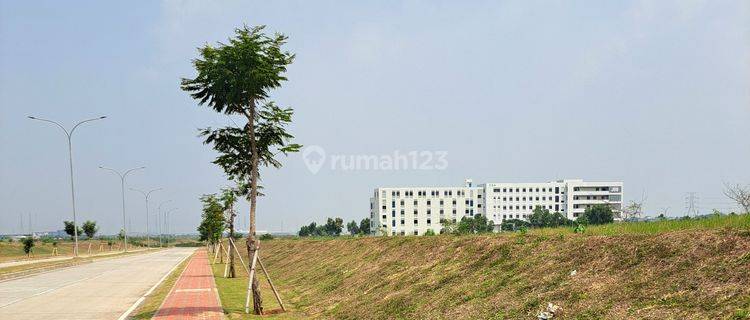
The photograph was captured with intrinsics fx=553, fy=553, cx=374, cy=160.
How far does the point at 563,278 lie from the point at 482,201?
139m

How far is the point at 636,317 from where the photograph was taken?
8438mm

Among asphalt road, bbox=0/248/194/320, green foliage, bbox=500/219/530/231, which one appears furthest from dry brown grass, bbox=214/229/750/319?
asphalt road, bbox=0/248/194/320

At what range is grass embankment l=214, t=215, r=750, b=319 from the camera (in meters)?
8.62

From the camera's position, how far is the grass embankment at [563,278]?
8625 millimetres

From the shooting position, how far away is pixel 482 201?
148 meters

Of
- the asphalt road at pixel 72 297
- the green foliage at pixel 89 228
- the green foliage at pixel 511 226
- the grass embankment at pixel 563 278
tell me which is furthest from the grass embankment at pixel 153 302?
the green foliage at pixel 89 228

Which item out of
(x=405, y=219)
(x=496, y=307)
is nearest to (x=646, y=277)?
(x=496, y=307)

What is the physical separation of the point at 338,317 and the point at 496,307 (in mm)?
5545

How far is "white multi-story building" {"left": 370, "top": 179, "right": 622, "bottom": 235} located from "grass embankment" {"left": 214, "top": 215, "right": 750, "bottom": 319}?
114271 mm

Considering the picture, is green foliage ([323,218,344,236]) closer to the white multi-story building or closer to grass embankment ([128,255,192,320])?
the white multi-story building

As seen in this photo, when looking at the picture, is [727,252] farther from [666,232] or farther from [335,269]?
[335,269]

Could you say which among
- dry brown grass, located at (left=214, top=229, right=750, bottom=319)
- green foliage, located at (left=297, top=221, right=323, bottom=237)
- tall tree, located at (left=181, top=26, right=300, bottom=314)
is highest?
tall tree, located at (left=181, top=26, right=300, bottom=314)

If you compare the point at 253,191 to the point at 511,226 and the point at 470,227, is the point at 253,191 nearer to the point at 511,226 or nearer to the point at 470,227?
the point at 470,227

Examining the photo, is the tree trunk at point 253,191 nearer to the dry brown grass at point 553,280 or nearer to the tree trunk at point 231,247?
the dry brown grass at point 553,280
